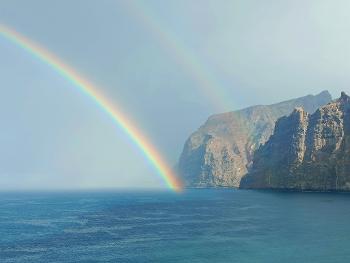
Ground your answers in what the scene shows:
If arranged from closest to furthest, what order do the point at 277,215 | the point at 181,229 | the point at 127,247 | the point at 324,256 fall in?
the point at 324,256, the point at 127,247, the point at 181,229, the point at 277,215

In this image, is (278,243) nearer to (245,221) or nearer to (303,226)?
(303,226)

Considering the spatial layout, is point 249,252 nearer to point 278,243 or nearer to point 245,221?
point 278,243

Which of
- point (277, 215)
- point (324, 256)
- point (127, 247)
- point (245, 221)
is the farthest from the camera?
point (277, 215)

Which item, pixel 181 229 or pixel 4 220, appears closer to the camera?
pixel 181 229

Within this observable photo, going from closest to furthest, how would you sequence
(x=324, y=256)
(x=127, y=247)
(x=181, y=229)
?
1. (x=324, y=256)
2. (x=127, y=247)
3. (x=181, y=229)

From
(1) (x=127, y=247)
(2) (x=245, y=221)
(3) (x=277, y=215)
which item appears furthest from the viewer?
(3) (x=277, y=215)

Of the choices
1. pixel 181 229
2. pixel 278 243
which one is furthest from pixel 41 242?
pixel 278 243

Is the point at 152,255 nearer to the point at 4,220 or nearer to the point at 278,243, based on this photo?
the point at 278,243

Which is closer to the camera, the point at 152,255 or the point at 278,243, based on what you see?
the point at 152,255

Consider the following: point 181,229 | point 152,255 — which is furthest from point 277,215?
point 152,255
